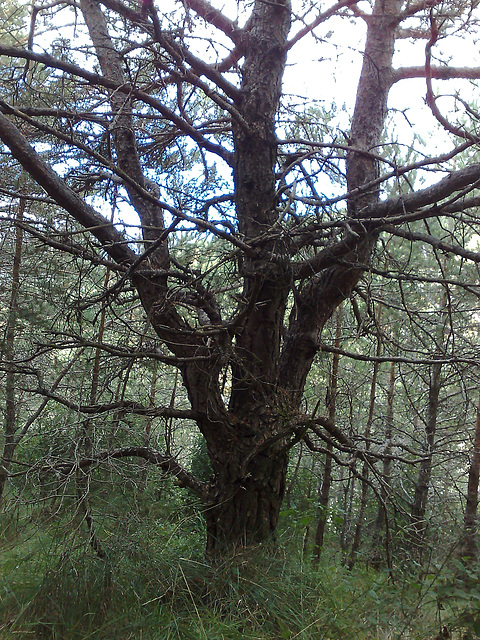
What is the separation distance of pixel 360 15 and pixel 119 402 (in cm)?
421

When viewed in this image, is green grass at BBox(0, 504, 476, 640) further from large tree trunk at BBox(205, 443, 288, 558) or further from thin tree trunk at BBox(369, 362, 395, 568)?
thin tree trunk at BBox(369, 362, 395, 568)

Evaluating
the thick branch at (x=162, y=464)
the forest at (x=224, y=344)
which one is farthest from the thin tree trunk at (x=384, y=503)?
the thick branch at (x=162, y=464)

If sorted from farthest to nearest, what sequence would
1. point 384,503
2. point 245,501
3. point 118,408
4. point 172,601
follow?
point 245,501, point 384,503, point 118,408, point 172,601

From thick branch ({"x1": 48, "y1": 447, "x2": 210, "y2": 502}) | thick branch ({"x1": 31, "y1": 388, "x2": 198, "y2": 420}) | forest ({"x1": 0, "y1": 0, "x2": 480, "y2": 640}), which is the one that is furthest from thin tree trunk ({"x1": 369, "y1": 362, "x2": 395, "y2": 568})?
thick branch ({"x1": 31, "y1": 388, "x2": 198, "y2": 420})

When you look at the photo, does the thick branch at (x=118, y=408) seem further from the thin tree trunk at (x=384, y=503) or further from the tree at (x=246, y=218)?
the thin tree trunk at (x=384, y=503)

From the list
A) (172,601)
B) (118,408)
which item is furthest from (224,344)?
(172,601)

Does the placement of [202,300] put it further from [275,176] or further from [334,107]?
[334,107]

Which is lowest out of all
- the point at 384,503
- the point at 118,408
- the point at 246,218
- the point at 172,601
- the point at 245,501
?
the point at 172,601

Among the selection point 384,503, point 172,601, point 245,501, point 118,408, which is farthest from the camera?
point 245,501

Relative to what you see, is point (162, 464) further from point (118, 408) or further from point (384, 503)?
point (384, 503)

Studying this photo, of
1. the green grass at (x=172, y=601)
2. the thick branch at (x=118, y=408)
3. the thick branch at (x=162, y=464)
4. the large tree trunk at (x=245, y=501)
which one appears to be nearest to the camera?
the green grass at (x=172, y=601)

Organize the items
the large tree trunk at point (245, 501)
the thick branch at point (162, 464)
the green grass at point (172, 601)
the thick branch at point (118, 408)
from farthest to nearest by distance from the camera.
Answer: the large tree trunk at point (245, 501) → the thick branch at point (162, 464) → the thick branch at point (118, 408) → the green grass at point (172, 601)

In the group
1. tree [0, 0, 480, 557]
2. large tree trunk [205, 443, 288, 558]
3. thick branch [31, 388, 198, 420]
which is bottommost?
large tree trunk [205, 443, 288, 558]

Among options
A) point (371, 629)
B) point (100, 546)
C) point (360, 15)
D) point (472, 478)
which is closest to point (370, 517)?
point (472, 478)
